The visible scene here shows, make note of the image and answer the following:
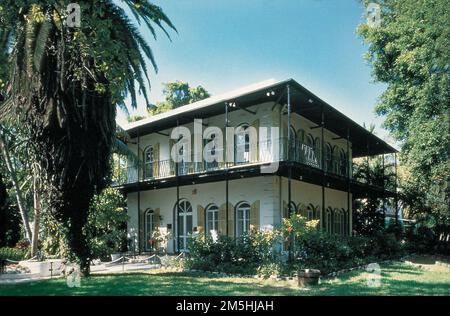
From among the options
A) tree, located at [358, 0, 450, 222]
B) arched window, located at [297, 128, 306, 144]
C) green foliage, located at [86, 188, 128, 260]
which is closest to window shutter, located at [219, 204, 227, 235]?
arched window, located at [297, 128, 306, 144]

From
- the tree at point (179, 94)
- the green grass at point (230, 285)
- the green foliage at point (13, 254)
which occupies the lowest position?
the green foliage at point (13, 254)

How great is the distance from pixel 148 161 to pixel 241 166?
25.4 feet

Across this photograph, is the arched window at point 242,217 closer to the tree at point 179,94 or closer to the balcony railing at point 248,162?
the balcony railing at point 248,162

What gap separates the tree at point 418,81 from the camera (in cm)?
1421

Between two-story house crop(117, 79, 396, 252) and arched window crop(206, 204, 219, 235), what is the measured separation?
45 mm

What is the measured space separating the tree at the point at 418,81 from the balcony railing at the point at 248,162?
12.1ft

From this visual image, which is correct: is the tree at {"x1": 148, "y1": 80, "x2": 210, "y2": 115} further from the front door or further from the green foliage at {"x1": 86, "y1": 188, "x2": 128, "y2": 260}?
the front door

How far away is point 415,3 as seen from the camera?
1523cm

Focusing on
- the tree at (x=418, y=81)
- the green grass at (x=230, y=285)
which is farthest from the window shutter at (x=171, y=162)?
the tree at (x=418, y=81)

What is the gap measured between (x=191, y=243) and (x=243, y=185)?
3692 mm

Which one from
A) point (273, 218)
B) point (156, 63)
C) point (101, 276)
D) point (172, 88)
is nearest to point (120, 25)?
point (156, 63)

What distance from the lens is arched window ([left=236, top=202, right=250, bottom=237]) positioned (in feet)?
55.8

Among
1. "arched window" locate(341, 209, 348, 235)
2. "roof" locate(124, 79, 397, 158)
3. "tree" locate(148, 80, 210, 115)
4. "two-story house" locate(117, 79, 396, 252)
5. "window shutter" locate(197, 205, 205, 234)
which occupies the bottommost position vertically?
"arched window" locate(341, 209, 348, 235)
